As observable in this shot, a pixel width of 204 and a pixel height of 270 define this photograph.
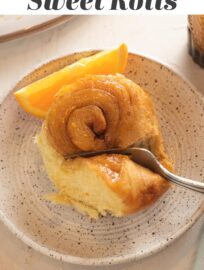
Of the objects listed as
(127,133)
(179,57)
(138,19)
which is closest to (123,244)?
(127,133)

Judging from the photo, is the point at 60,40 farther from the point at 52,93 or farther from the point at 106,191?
the point at 106,191

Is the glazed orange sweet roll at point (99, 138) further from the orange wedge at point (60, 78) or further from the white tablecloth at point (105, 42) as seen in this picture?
the white tablecloth at point (105, 42)

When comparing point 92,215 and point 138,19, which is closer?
point 92,215

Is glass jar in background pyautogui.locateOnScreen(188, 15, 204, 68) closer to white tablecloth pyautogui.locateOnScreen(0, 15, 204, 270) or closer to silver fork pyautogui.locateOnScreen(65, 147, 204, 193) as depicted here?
white tablecloth pyautogui.locateOnScreen(0, 15, 204, 270)

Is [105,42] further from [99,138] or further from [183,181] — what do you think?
[183,181]

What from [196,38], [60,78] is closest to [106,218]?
[60,78]

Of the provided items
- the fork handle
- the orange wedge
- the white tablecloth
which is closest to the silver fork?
the fork handle

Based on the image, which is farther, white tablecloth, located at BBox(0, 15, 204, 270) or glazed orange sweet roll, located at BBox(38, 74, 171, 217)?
white tablecloth, located at BBox(0, 15, 204, 270)
